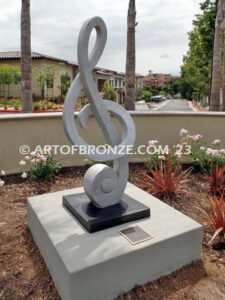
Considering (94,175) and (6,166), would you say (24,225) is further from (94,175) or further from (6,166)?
(6,166)

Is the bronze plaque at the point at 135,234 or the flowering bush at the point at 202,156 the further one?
the flowering bush at the point at 202,156

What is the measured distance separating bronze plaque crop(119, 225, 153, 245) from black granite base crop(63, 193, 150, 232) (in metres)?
0.18

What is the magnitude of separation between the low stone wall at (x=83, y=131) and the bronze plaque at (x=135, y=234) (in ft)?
12.7

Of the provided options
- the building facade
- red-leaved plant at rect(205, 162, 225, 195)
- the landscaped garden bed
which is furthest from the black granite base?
the building facade

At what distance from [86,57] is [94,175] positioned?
146cm

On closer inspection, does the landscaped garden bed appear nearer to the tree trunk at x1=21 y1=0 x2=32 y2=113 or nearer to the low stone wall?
the low stone wall

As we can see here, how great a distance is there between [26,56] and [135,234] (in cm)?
746

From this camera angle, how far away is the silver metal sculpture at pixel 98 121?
314 cm

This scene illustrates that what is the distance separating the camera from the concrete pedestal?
2555 mm

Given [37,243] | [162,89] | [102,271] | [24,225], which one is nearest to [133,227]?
[102,271]
